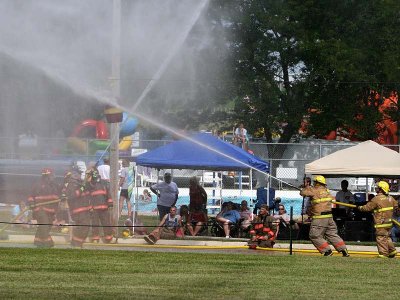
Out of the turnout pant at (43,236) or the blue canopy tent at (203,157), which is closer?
the turnout pant at (43,236)

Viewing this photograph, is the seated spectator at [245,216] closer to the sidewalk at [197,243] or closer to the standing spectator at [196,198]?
the sidewalk at [197,243]

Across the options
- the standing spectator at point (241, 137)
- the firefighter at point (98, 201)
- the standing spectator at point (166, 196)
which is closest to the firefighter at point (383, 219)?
the firefighter at point (98, 201)

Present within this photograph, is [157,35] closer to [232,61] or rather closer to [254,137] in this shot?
[232,61]

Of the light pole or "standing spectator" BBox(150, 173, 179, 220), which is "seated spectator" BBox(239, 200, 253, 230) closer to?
"standing spectator" BBox(150, 173, 179, 220)

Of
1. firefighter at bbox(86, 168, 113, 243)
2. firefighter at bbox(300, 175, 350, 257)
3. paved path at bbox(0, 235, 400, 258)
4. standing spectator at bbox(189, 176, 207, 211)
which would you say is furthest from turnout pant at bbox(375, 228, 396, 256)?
standing spectator at bbox(189, 176, 207, 211)

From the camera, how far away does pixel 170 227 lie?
81.7 feet

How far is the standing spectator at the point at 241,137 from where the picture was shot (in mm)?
32562

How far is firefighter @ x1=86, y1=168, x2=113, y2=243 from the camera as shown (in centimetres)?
2217

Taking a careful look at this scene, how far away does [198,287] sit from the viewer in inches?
546

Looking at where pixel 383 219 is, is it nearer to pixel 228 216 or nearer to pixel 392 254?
pixel 392 254

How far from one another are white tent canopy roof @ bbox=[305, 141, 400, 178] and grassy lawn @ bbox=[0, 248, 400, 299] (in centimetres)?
589

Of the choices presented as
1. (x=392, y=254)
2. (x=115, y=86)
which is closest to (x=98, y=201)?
(x=115, y=86)

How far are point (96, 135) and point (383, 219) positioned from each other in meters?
20.2

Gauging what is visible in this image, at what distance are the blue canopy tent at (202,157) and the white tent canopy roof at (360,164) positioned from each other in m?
1.44
